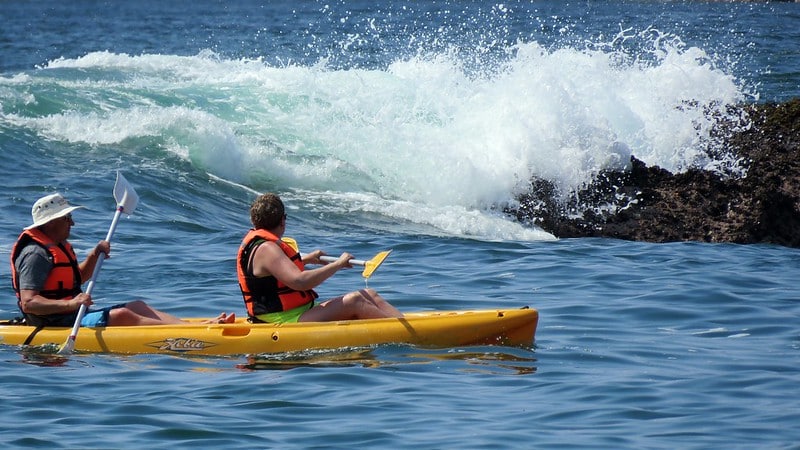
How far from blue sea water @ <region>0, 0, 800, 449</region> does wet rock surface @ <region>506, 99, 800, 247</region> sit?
246 millimetres

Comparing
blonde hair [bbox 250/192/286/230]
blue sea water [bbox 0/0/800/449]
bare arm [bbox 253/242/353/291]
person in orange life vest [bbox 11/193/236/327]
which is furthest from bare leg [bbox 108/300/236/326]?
blonde hair [bbox 250/192/286/230]

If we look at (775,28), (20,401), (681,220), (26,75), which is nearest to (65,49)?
(26,75)

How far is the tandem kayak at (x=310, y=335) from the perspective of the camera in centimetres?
690

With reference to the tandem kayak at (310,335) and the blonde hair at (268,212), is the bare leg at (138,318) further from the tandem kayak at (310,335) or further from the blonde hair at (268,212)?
the blonde hair at (268,212)

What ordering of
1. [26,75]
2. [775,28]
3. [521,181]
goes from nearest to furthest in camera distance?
[521,181] < [26,75] < [775,28]

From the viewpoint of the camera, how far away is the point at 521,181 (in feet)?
40.3

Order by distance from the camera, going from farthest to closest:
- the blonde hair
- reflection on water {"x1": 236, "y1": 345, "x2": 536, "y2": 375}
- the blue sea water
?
the blonde hair → reflection on water {"x1": 236, "y1": 345, "x2": 536, "y2": 375} → the blue sea water

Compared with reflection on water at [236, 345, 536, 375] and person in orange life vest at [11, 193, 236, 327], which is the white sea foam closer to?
reflection on water at [236, 345, 536, 375]

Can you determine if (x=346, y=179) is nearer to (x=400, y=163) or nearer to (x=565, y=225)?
(x=400, y=163)

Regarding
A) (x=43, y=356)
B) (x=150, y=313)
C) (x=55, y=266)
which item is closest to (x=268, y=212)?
(x=150, y=313)

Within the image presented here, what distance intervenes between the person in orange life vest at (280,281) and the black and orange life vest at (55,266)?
1050 millimetres

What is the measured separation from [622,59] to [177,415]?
11374mm

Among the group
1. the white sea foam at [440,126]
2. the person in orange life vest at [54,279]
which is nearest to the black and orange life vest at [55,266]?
the person in orange life vest at [54,279]

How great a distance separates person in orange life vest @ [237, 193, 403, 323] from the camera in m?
6.86
